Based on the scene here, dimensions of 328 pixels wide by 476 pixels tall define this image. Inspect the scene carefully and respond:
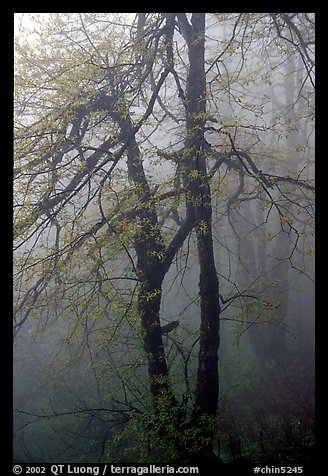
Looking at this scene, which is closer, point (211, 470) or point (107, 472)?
point (107, 472)

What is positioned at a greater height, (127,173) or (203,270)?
(127,173)

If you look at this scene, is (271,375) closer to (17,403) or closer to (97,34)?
(17,403)

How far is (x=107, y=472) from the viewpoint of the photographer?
349cm

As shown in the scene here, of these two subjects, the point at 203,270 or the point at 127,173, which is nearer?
the point at 203,270

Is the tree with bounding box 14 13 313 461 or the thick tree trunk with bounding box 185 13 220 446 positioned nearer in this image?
the tree with bounding box 14 13 313 461

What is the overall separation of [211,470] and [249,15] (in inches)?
180

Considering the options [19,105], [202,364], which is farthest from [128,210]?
[202,364]

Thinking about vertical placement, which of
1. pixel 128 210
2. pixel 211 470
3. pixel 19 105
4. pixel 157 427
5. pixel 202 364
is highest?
pixel 19 105

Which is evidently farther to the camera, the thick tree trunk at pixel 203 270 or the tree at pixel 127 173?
the thick tree trunk at pixel 203 270

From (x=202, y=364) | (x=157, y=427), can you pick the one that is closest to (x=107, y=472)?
(x=157, y=427)
